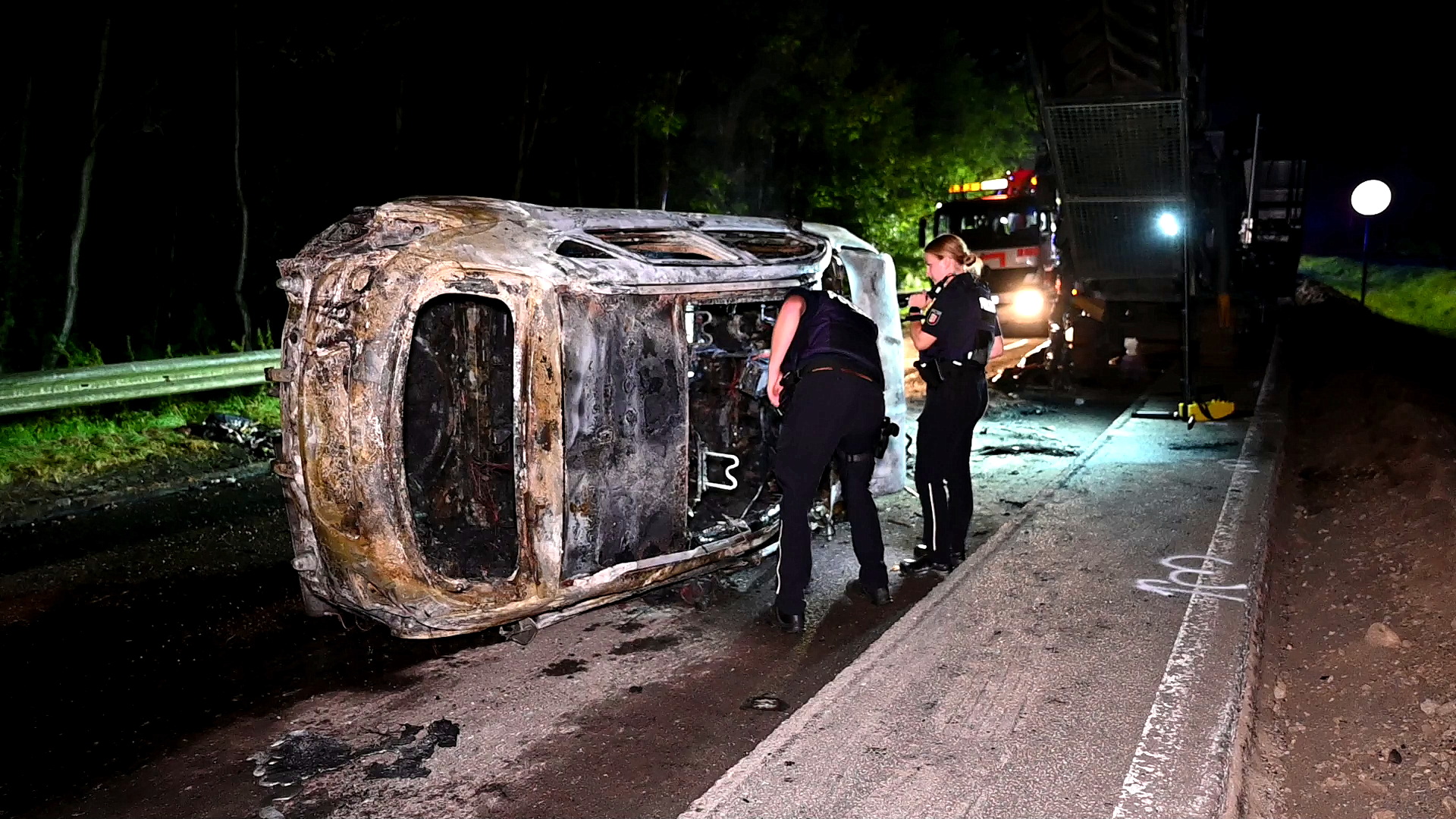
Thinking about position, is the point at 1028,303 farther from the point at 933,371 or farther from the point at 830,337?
the point at 830,337

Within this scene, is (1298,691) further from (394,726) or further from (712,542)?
(394,726)

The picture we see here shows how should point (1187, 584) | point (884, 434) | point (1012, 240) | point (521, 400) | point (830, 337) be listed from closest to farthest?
point (521, 400), point (830, 337), point (1187, 584), point (884, 434), point (1012, 240)

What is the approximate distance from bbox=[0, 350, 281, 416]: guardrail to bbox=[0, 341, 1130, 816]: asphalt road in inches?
77.7

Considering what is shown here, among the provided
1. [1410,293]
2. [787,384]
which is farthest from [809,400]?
[1410,293]

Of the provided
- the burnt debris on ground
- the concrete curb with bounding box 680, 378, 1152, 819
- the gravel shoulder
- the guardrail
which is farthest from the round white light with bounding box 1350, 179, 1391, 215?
the burnt debris on ground

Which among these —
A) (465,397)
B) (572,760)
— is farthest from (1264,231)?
(572,760)

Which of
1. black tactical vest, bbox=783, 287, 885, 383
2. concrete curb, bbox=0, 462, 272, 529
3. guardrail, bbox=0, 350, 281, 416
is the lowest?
concrete curb, bbox=0, 462, 272, 529

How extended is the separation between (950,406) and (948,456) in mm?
278

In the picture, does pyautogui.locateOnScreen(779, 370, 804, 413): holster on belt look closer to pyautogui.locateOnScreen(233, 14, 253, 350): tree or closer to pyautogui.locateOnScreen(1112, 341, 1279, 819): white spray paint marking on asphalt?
pyautogui.locateOnScreen(1112, 341, 1279, 819): white spray paint marking on asphalt

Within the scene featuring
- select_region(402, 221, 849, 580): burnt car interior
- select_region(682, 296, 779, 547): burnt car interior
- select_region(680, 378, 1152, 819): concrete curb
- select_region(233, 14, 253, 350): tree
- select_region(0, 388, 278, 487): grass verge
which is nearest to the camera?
select_region(680, 378, 1152, 819): concrete curb

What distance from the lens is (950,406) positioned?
580 centimetres

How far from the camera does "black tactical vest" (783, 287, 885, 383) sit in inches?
196

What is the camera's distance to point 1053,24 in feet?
33.7

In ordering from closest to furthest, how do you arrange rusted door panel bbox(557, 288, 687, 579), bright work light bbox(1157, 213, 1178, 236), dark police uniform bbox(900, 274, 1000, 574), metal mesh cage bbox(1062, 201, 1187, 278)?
rusted door panel bbox(557, 288, 687, 579) < dark police uniform bbox(900, 274, 1000, 574) < bright work light bbox(1157, 213, 1178, 236) < metal mesh cage bbox(1062, 201, 1187, 278)
